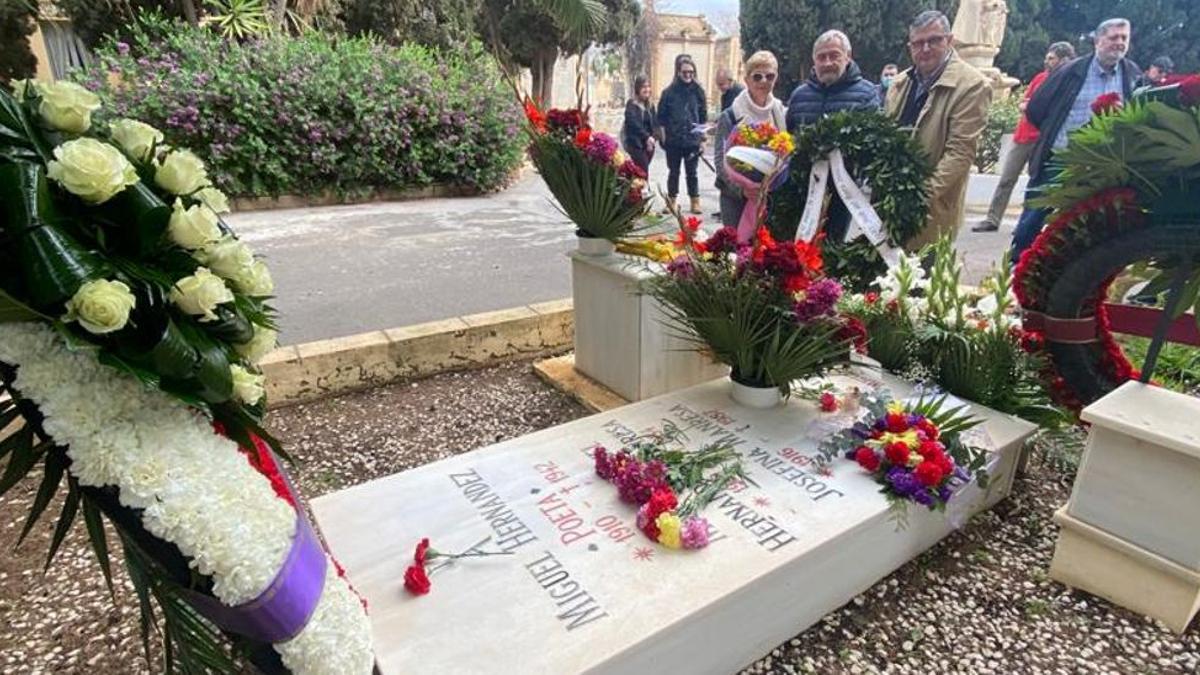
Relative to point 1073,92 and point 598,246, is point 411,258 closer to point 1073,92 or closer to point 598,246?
point 598,246

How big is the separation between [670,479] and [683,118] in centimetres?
607

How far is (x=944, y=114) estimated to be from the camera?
328 cm

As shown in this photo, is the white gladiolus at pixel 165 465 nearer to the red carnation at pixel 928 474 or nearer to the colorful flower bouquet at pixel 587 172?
the red carnation at pixel 928 474

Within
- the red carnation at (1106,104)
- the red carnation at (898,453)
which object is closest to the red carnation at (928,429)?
the red carnation at (898,453)

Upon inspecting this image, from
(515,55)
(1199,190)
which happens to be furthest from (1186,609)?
(515,55)

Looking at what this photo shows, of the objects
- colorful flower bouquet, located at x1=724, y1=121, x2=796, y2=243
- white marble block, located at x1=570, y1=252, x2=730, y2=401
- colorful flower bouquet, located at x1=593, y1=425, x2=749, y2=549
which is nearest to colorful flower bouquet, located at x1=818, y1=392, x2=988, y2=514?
colorful flower bouquet, located at x1=593, y1=425, x2=749, y2=549

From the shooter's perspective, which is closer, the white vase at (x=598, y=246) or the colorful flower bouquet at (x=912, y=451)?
the colorful flower bouquet at (x=912, y=451)

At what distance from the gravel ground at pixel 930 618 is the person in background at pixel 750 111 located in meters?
2.26

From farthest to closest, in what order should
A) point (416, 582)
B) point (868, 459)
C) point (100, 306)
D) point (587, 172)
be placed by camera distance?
point (587, 172) < point (868, 459) < point (416, 582) < point (100, 306)

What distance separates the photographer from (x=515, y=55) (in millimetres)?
17016

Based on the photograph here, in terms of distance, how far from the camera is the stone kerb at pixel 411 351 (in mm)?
3000

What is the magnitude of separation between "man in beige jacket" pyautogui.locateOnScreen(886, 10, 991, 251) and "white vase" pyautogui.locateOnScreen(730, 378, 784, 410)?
57.8 inches

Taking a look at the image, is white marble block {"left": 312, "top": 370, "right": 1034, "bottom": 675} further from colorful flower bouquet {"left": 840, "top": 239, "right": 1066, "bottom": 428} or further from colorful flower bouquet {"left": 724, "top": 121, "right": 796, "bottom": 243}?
colorful flower bouquet {"left": 724, "top": 121, "right": 796, "bottom": 243}

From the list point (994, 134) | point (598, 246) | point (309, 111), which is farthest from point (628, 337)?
point (994, 134)
